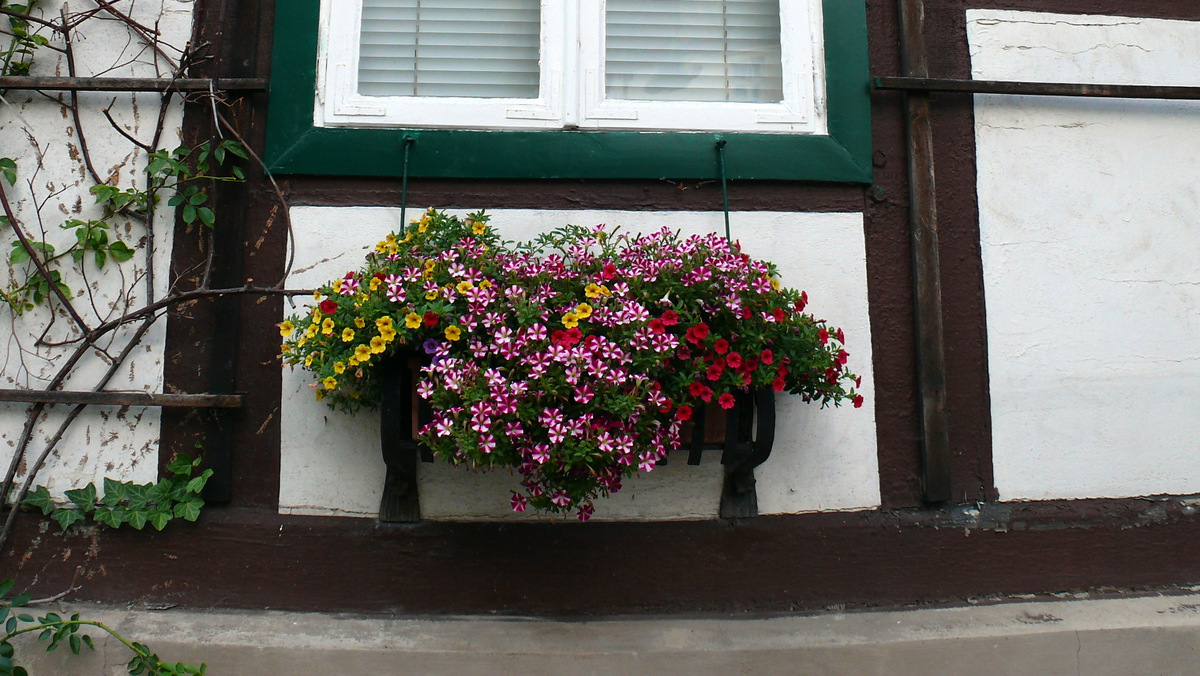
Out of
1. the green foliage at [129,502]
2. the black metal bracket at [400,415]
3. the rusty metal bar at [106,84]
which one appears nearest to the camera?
the black metal bracket at [400,415]

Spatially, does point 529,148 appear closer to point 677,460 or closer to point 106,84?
point 677,460

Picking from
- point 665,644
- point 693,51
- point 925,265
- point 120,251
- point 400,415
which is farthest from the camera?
point 693,51

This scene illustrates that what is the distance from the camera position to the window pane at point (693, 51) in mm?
2484

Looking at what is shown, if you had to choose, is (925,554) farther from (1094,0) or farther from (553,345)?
(1094,0)

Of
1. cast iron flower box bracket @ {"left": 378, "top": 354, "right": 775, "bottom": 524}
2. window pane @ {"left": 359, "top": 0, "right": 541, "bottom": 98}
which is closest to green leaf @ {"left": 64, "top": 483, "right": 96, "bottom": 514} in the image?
cast iron flower box bracket @ {"left": 378, "top": 354, "right": 775, "bottom": 524}

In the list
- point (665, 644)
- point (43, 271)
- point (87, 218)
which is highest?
point (87, 218)

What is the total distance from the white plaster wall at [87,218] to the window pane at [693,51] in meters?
1.32

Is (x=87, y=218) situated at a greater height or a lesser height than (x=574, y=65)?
lesser

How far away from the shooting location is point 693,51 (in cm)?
252

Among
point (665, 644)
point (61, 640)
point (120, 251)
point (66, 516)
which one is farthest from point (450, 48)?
point (61, 640)

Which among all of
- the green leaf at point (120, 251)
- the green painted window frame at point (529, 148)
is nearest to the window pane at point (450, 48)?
the green painted window frame at point (529, 148)

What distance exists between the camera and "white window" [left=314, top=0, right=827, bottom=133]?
7.84 feet

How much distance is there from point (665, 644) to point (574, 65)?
1688mm

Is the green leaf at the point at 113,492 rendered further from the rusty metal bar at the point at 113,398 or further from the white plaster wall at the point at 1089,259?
the white plaster wall at the point at 1089,259
